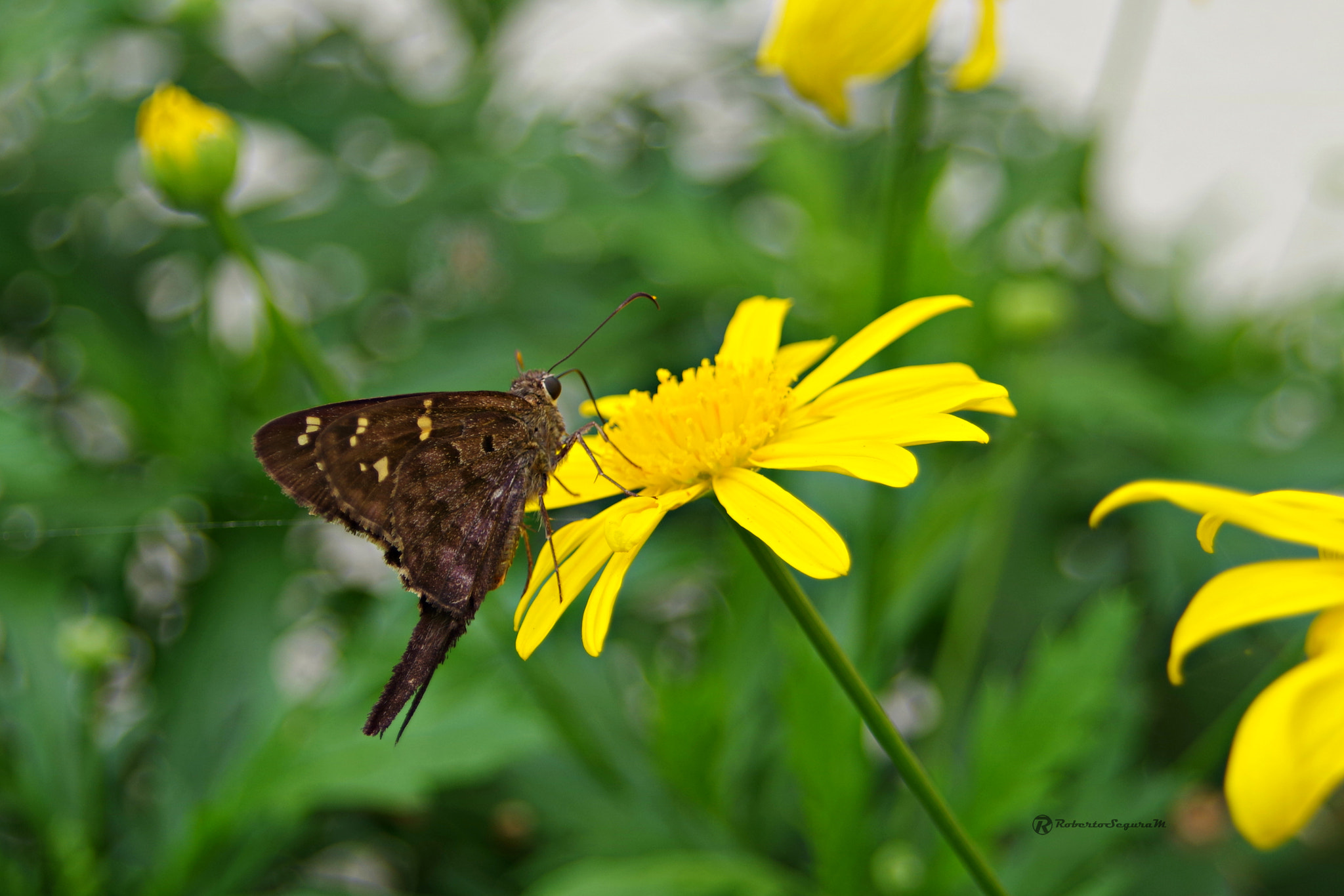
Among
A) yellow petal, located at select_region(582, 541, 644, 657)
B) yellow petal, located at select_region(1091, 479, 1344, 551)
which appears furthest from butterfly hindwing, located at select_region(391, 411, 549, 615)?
yellow petal, located at select_region(1091, 479, 1344, 551)

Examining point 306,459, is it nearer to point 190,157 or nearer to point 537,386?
point 537,386

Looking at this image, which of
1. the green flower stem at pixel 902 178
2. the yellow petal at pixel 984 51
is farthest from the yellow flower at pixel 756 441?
the yellow petal at pixel 984 51

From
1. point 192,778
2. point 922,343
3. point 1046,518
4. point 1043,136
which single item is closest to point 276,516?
point 192,778

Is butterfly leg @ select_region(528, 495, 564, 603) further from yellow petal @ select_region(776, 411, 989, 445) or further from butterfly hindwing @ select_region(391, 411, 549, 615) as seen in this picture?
yellow petal @ select_region(776, 411, 989, 445)

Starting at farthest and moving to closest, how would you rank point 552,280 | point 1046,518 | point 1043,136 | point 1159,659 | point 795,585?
point 1043,136
point 552,280
point 1046,518
point 1159,659
point 795,585

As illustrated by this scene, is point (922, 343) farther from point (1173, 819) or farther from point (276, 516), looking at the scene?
point (276, 516)

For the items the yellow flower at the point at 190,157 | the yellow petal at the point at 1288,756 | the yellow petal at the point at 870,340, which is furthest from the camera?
the yellow flower at the point at 190,157

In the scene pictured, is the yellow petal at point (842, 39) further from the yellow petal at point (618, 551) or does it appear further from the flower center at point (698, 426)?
the yellow petal at point (618, 551)
